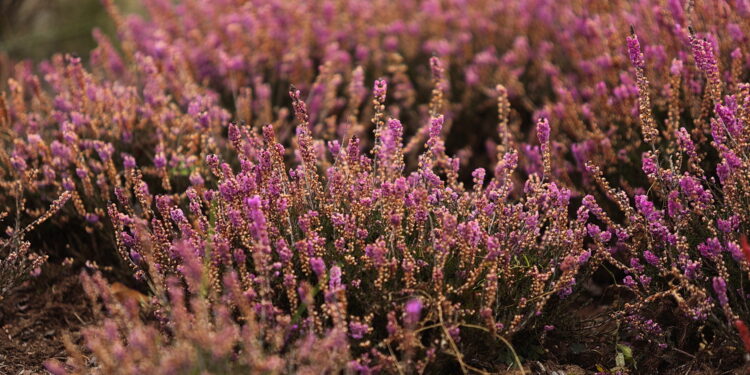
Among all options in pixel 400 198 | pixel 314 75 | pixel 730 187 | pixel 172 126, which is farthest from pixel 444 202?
pixel 314 75

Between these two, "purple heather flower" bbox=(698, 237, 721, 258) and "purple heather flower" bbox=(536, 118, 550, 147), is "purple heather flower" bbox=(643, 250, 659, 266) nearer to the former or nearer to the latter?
"purple heather flower" bbox=(698, 237, 721, 258)

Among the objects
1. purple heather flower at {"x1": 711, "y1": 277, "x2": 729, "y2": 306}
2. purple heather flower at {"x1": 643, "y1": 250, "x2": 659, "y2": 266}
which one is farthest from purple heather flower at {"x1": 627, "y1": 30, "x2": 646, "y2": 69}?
purple heather flower at {"x1": 711, "y1": 277, "x2": 729, "y2": 306}

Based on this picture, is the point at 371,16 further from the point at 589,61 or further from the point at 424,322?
the point at 424,322

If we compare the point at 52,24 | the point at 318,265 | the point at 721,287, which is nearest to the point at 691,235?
the point at 721,287

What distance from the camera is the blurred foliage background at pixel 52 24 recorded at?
7.10 metres

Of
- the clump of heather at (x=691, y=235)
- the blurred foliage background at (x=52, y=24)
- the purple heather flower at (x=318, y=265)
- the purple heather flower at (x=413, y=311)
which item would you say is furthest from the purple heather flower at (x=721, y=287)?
the blurred foliage background at (x=52, y=24)

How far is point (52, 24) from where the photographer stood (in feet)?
26.3

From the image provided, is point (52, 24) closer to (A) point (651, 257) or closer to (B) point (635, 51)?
(B) point (635, 51)

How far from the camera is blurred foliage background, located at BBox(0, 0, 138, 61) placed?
7098mm

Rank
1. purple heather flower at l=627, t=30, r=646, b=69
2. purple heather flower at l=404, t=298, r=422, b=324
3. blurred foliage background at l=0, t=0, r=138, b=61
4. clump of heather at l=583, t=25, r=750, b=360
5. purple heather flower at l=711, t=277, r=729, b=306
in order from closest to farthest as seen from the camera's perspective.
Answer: purple heather flower at l=404, t=298, r=422, b=324
purple heather flower at l=711, t=277, r=729, b=306
clump of heather at l=583, t=25, r=750, b=360
purple heather flower at l=627, t=30, r=646, b=69
blurred foliage background at l=0, t=0, r=138, b=61

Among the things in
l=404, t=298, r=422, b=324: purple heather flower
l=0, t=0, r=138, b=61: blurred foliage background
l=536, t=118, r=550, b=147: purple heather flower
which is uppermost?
l=536, t=118, r=550, b=147: purple heather flower

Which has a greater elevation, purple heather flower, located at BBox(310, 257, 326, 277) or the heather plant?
purple heather flower, located at BBox(310, 257, 326, 277)

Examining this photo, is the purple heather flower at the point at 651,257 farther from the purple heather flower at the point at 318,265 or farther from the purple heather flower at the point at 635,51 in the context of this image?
the purple heather flower at the point at 318,265

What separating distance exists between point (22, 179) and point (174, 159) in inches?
24.4
